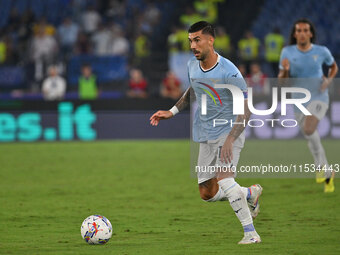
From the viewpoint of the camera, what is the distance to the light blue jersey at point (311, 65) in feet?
35.1

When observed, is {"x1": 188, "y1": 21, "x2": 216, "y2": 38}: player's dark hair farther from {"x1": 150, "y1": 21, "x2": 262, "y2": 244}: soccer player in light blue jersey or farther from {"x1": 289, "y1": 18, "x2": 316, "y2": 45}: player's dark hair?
{"x1": 289, "y1": 18, "x2": 316, "y2": 45}: player's dark hair

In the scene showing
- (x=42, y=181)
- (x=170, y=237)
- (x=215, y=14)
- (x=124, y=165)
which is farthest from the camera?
(x=215, y=14)

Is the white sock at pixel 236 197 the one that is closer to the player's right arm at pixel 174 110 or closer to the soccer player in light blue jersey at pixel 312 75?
the player's right arm at pixel 174 110

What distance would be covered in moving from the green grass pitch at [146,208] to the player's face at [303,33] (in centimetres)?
171

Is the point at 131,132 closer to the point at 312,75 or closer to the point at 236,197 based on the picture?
the point at 312,75

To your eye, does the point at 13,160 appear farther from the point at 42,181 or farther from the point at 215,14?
the point at 215,14

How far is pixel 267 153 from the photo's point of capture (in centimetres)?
1504

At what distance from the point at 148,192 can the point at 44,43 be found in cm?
1222

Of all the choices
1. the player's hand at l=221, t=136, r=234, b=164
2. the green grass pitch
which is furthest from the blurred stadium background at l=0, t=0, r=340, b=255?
the player's hand at l=221, t=136, r=234, b=164

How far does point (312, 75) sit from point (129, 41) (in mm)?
13232

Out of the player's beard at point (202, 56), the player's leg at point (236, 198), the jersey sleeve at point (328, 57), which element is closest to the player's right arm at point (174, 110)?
the player's beard at point (202, 56)

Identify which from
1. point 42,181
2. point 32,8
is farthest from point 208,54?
point 32,8

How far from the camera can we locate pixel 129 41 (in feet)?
76.9

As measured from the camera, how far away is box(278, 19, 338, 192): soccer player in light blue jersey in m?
10.6
